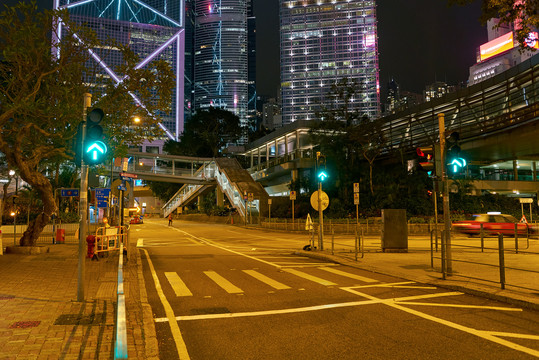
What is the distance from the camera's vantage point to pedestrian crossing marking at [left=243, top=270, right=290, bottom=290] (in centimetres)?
971

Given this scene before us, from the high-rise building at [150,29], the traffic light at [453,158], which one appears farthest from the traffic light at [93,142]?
the high-rise building at [150,29]

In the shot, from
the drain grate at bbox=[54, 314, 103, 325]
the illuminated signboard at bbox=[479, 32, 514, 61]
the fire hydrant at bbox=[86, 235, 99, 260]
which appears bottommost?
the drain grate at bbox=[54, 314, 103, 325]

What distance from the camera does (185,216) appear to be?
6806 cm

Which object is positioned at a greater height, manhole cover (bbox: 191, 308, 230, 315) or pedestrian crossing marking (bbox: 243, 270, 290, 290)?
manhole cover (bbox: 191, 308, 230, 315)

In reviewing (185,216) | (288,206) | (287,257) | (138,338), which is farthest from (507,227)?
(185,216)

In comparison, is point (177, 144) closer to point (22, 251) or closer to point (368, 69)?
point (22, 251)

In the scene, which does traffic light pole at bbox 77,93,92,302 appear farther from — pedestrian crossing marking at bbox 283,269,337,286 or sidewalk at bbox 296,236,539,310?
sidewalk at bbox 296,236,539,310

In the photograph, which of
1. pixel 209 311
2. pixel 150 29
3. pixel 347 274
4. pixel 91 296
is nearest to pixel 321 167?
pixel 347 274

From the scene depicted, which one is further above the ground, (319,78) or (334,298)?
(319,78)

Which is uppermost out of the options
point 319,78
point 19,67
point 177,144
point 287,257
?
point 319,78

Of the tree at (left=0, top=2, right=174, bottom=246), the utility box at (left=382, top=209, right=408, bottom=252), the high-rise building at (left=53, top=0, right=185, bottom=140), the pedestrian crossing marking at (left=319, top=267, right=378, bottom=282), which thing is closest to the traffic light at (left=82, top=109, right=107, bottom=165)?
the tree at (left=0, top=2, right=174, bottom=246)

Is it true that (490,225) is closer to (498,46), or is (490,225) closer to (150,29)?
(498,46)

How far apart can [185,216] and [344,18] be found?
13520cm

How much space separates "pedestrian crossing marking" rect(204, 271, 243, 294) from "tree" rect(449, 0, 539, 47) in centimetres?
948
